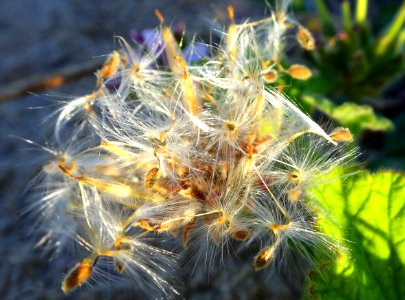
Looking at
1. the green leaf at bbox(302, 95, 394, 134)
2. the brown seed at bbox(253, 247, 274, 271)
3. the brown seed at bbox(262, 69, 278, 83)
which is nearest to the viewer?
the brown seed at bbox(253, 247, 274, 271)

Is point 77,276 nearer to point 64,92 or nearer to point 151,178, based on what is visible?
point 151,178

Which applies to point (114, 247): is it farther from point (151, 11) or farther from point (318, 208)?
point (151, 11)

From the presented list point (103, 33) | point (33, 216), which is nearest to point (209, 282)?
point (33, 216)

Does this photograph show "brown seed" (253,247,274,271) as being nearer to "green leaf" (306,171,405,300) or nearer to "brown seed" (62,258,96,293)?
"green leaf" (306,171,405,300)

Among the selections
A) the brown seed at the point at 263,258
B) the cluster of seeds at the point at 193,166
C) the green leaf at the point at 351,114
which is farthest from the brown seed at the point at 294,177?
the green leaf at the point at 351,114

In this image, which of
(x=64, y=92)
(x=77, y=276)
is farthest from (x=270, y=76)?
(x=64, y=92)

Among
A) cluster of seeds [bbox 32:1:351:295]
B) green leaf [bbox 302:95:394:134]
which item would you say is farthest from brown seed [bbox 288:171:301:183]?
green leaf [bbox 302:95:394:134]
